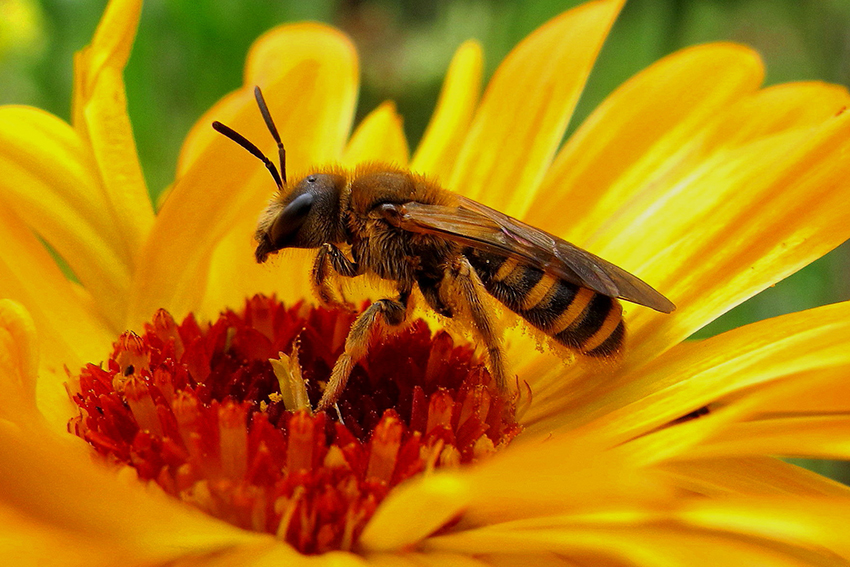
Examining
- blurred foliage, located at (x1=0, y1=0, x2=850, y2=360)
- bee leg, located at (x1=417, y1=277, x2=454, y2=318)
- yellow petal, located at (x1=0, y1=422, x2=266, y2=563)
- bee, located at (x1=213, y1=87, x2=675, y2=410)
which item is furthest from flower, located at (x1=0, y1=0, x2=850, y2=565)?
blurred foliage, located at (x1=0, y1=0, x2=850, y2=360)

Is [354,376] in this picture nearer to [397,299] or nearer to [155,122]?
[397,299]

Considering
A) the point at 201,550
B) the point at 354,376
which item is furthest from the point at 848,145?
the point at 201,550

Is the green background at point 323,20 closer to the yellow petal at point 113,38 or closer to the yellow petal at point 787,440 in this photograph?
the yellow petal at point 113,38

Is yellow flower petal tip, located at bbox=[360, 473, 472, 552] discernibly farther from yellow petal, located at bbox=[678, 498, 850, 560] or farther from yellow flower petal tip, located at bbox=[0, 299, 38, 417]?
yellow flower petal tip, located at bbox=[0, 299, 38, 417]

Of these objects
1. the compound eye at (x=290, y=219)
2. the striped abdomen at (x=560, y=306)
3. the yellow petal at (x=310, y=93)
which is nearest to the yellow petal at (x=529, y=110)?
the yellow petal at (x=310, y=93)

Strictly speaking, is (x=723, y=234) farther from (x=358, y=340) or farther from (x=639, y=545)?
(x=639, y=545)

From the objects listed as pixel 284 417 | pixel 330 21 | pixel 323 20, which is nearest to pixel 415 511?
pixel 284 417
